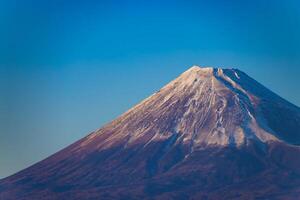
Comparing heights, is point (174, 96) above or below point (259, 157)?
above

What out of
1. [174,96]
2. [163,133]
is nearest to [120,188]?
[163,133]

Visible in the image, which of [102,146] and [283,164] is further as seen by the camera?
[102,146]

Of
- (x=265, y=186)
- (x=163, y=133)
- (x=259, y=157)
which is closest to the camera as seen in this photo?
(x=265, y=186)

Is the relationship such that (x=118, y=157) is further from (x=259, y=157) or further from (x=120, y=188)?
(x=259, y=157)

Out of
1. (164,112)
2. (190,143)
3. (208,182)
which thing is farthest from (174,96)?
(208,182)

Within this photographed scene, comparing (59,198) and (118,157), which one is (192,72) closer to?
(118,157)

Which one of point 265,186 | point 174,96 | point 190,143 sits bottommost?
point 265,186

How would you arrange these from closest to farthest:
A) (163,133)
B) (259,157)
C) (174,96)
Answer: (259,157)
(163,133)
(174,96)
